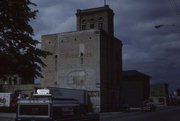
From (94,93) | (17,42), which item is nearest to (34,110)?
(17,42)

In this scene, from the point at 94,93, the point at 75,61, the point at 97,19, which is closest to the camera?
the point at 94,93

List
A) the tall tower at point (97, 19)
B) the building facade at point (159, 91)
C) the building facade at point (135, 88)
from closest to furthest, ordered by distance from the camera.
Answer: the tall tower at point (97, 19), the building facade at point (135, 88), the building facade at point (159, 91)

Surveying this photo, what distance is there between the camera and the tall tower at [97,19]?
65.2 meters

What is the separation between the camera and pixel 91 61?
57.7m

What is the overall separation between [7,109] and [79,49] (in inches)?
684

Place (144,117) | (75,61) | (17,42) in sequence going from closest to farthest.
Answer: (17,42) → (144,117) → (75,61)

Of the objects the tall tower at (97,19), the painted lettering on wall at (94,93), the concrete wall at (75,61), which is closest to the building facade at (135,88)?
the tall tower at (97,19)

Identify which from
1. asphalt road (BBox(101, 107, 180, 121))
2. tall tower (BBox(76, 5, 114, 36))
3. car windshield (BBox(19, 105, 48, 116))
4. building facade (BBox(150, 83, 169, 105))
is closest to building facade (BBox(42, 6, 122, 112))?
tall tower (BBox(76, 5, 114, 36))

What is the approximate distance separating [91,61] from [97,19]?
1234 cm

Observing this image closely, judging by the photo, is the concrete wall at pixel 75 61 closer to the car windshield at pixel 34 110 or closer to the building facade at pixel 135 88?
the car windshield at pixel 34 110

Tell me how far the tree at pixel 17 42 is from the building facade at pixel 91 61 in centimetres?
3773

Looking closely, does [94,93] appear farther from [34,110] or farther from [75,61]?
[34,110]

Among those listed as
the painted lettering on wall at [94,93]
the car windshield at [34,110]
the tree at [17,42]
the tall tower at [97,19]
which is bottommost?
the car windshield at [34,110]

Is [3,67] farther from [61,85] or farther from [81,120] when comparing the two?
[61,85]
